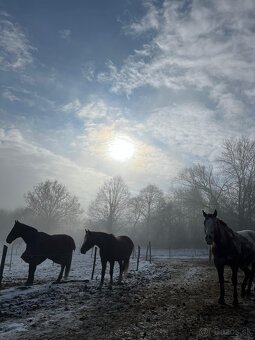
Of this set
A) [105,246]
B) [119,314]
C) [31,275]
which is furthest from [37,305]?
[105,246]

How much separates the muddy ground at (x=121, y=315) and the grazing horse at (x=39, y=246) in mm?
2761

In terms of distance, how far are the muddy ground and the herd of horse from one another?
1.26m

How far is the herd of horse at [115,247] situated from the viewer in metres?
10.4

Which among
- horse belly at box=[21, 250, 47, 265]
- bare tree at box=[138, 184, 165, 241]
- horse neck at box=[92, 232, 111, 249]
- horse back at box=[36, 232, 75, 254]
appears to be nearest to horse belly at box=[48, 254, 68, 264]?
horse back at box=[36, 232, 75, 254]

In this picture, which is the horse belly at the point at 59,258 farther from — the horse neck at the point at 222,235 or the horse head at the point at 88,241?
the horse neck at the point at 222,235

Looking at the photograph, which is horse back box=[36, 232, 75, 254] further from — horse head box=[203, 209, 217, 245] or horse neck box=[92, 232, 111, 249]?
horse head box=[203, 209, 217, 245]

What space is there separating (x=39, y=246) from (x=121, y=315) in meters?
7.84

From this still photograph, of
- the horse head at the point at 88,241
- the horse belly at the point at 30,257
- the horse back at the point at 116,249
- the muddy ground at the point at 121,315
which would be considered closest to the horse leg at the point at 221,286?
the muddy ground at the point at 121,315

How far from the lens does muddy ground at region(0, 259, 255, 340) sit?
6.89 metres

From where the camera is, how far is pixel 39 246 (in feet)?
49.8

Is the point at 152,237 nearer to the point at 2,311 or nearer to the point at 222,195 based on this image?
the point at 222,195

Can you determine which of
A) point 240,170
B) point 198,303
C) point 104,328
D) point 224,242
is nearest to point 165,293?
point 198,303

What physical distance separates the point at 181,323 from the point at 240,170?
48.0 m

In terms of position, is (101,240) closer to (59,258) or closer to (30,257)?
(59,258)
